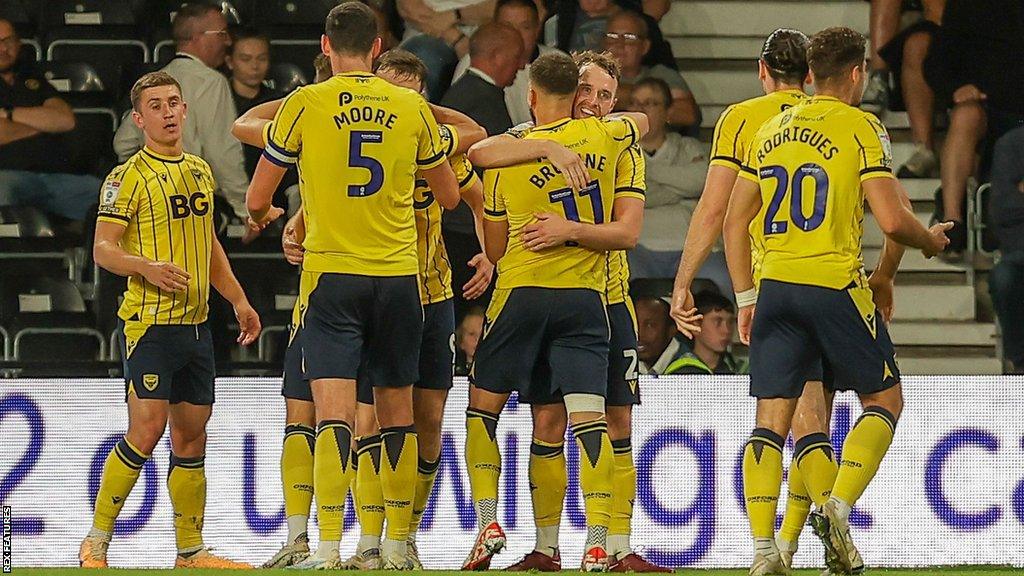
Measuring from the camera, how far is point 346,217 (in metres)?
6.14

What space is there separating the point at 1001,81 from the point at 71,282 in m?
5.72

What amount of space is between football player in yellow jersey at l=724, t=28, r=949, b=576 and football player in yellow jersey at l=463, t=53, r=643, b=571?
78 cm

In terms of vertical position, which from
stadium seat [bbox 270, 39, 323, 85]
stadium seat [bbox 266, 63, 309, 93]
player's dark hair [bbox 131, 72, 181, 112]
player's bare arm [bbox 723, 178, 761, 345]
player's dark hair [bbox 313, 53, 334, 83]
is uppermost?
stadium seat [bbox 270, 39, 323, 85]

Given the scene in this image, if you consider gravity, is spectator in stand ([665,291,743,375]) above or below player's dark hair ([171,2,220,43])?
below

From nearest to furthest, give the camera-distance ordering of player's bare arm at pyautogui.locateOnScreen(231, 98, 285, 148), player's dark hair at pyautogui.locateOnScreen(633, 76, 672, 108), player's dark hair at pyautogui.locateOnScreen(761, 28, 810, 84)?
player's dark hair at pyautogui.locateOnScreen(761, 28, 810, 84) < player's bare arm at pyautogui.locateOnScreen(231, 98, 285, 148) < player's dark hair at pyautogui.locateOnScreen(633, 76, 672, 108)

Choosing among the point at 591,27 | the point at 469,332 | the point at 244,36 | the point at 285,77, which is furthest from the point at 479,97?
the point at 244,36

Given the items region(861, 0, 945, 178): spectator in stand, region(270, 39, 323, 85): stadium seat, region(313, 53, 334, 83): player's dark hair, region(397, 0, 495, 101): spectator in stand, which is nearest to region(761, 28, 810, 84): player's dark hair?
region(313, 53, 334, 83): player's dark hair

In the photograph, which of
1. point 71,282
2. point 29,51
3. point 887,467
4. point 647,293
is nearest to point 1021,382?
point 887,467

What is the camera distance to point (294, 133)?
6.11 meters

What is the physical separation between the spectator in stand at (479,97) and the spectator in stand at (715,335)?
1.24 m

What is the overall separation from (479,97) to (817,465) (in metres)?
4.15

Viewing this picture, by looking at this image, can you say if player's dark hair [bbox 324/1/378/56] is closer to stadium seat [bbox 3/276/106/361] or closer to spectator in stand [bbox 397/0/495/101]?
spectator in stand [bbox 397/0/495/101]

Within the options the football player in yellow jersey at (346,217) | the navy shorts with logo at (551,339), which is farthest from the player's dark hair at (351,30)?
the navy shorts with logo at (551,339)

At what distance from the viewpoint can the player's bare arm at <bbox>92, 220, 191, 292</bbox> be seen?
725 centimetres
